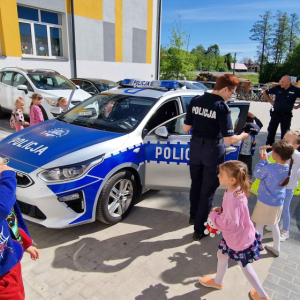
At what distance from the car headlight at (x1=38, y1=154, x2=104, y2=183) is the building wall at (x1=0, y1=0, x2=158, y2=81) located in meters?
10.2

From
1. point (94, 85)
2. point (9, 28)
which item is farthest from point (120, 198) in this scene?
point (9, 28)

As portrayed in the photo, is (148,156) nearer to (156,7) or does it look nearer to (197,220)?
(197,220)

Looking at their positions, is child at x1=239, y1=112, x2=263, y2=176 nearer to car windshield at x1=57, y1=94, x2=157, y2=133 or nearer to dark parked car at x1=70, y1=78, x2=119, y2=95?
car windshield at x1=57, y1=94, x2=157, y2=133

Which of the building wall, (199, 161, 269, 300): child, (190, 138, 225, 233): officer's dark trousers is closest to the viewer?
(199, 161, 269, 300): child

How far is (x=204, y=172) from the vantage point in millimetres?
3082

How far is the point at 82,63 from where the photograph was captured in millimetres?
14109

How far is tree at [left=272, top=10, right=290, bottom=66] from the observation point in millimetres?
46500

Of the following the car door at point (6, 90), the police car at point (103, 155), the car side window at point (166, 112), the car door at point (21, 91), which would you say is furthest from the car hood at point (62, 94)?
the car side window at point (166, 112)

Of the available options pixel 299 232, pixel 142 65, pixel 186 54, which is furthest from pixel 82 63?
pixel 299 232

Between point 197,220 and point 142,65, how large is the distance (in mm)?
15991

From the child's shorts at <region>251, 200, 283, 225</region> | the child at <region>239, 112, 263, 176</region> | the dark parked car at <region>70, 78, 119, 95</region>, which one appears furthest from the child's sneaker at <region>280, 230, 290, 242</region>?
the dark parked car at <region>70, 78, 119, 95</region>

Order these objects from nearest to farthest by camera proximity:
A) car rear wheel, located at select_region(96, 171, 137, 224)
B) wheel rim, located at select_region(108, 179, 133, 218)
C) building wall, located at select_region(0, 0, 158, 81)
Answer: car rear wheel, located at select_region(96, 171, 137, 224), wheel rim, located at select_region(108, 179, 133, 218), building wall, located at select_region(0, 0, 158, 81)

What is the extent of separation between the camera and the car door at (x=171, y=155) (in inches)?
139

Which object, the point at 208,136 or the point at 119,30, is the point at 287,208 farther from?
the point at 119,30
